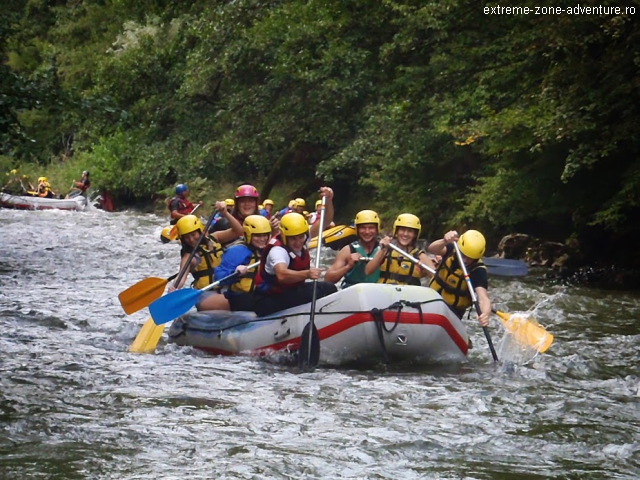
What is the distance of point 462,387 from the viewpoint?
8023mm

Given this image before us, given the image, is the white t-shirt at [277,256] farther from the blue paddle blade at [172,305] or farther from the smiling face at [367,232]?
the blue paddle blade at [172,305]

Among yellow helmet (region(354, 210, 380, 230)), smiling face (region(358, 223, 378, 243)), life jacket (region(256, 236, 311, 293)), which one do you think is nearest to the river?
life jacket (region(256, 236, 311, 293))

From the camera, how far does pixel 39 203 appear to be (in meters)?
32.1

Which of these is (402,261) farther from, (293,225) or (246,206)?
(246,206)

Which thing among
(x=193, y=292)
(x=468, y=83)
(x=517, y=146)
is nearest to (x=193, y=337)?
(x=193, y=292)

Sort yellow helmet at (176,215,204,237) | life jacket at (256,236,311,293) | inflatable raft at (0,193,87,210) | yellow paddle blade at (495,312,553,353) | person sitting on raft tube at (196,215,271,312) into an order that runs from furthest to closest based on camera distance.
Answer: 1. inflatable raft at (0,193,87,210)
2. yellow helmet at (176,215,204,237)
3. person sitting on raft tube at (196,215,271,312)
4. yellow paddle blade at (495,312,553,353)
5. life jacket at (256,236,311,293)

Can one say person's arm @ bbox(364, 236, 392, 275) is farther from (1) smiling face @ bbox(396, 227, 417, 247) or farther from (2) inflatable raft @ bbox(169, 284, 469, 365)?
(2) inflatable raft @ bbox(169, 284, 469, 365)

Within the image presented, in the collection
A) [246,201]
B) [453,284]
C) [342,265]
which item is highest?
[246,201]

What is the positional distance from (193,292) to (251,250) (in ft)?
2.24

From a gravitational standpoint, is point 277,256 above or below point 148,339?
above

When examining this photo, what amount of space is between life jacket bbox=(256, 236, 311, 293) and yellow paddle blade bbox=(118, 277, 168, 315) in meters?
2.01

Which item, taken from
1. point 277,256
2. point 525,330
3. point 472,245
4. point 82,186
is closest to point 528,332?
point 525,330

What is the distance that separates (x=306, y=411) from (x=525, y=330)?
2997 millimetres

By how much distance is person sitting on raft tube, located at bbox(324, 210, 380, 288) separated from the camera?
9.38 metres
